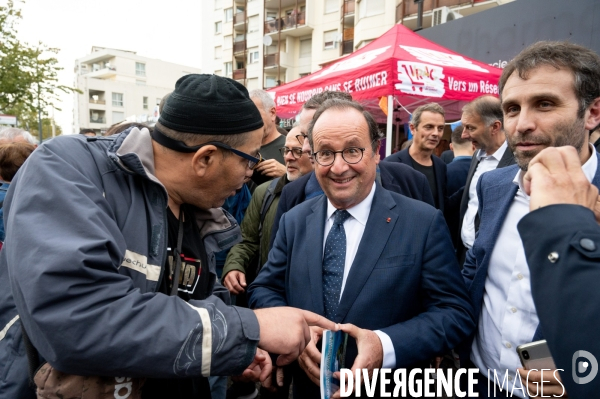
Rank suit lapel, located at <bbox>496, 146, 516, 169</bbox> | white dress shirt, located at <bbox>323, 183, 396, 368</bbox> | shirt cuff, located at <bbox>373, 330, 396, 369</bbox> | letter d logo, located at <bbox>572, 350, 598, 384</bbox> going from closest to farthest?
1. letter d logo, located at <bbox>572, 350, 598, 384</bbox>
2. shirt cuff, located at <bbox>373, 330, 396, 369</bbox>
3. white dress shirt, located at <bbox>323, 183, 396, 368</bbox>
4. suit lapel, located at <bbox>496, 146, 516, 169</bbox>

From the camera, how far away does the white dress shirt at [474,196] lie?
12.0 feet

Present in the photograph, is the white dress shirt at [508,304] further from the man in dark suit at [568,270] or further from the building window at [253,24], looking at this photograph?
the building window at [253,24]

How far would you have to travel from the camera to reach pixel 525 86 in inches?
64.5

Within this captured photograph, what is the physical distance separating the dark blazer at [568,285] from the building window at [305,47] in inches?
1307

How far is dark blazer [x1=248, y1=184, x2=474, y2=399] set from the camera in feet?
5.75

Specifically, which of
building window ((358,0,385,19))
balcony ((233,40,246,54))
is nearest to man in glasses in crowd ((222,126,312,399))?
building window ((358,0,385,19))

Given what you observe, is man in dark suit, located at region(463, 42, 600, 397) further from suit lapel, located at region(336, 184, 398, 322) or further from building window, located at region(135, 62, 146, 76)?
building window, located at region(135, 62, 146, 76)

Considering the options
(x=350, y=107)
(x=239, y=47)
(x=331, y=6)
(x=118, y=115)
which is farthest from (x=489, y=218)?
(x=118, y=115)

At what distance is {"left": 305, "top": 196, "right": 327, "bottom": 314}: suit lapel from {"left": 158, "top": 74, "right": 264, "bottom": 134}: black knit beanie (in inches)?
29.8

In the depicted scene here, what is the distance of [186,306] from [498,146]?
3.93 meters

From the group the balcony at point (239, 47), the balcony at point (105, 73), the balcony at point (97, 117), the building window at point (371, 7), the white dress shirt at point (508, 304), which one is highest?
the balcony at point (105, 73)

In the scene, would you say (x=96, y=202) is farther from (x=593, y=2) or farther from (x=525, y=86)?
(x=593, y=2)

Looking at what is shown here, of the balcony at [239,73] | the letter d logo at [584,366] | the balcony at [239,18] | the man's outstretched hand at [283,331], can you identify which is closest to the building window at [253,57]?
the balcony at [239,73]

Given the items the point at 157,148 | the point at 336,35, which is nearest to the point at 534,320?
the point at 157,148
